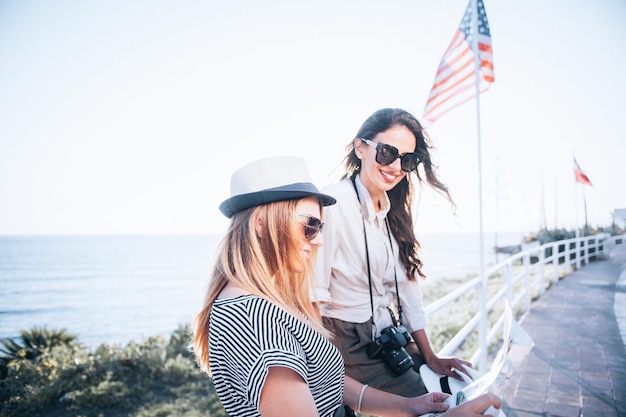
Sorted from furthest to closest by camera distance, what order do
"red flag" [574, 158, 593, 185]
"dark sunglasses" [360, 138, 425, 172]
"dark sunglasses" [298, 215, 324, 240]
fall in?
1. "red flag" [574, 158, 593, 185]
2. "dark sunglasses" [360, 138, 425, 172]
3. "dark sunglasses" [298, 215, 324, 240]

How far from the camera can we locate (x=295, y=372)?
97 centimetres

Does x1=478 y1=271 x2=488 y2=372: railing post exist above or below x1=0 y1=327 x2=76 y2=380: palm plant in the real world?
above

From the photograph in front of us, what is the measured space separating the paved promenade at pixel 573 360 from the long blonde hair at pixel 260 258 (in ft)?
9.99

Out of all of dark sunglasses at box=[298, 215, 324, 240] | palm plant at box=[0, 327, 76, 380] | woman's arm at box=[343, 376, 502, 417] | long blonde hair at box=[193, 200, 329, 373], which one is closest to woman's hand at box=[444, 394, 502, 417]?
woman's arm at box=[343, 376, 502, 417]

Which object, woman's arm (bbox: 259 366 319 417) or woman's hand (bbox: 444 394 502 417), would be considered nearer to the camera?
woman's arm (bbox: 259 366 319 417)

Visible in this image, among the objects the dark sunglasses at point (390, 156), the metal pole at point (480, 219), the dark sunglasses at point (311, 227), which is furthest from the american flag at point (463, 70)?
the dark sunglasses at point (311, 227)

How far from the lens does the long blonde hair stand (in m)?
1.20

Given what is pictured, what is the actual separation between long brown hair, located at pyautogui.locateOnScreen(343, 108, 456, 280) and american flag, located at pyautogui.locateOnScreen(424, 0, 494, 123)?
284 centimetres

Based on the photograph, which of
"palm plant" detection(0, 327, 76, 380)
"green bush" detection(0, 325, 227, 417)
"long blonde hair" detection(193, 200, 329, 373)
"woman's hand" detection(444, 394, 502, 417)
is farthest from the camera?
"palm plant" detection(0, 327, 76, 380)

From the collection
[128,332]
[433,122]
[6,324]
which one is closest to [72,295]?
[6,324]

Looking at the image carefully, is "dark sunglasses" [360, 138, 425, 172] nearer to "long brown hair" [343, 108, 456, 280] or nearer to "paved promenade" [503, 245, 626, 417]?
"long brown hair" [343, 108, 456, 280]

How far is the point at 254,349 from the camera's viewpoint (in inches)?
38.4

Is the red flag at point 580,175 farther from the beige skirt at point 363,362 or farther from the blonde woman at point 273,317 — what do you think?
the blonde woman at point 273,317

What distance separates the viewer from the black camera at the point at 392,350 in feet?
5.93
